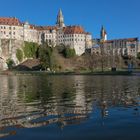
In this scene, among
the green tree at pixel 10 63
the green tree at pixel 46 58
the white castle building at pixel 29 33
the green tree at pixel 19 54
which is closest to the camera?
the green tree at pixel 46 58

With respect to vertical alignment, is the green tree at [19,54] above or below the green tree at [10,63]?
above

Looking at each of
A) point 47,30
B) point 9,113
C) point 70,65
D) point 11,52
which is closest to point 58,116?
point 9,113

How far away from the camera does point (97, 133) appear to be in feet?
53.4

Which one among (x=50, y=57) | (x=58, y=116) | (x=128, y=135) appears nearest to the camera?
(x=128, y=135)

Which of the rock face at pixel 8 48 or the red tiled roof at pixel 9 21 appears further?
the red tiled roof at pixel 9 21

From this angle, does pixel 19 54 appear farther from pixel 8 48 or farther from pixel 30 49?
pixel 30 49

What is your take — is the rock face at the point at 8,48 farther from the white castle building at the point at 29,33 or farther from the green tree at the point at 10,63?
the green tree at the point at 10,63

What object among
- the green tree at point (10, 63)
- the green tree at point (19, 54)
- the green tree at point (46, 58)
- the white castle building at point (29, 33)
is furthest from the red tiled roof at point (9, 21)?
the green tree at point (46, 58)

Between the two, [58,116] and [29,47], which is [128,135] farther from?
[29,47]

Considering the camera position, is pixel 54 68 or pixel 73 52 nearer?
pixel 54 68

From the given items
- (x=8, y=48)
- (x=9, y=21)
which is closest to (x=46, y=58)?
(x=8, y=48)

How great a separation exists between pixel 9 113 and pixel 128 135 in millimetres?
10029

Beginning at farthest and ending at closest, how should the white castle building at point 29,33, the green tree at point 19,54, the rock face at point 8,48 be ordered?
the white castle building at point 29,33 → the rock face at point 8,48 → the green tree at point 19,54

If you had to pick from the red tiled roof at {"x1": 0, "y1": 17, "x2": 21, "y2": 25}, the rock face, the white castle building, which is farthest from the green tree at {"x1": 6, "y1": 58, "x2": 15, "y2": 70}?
the red tiled roof at {"x1": 0, "y1": 17, "x2": 21, "y2": 25}
